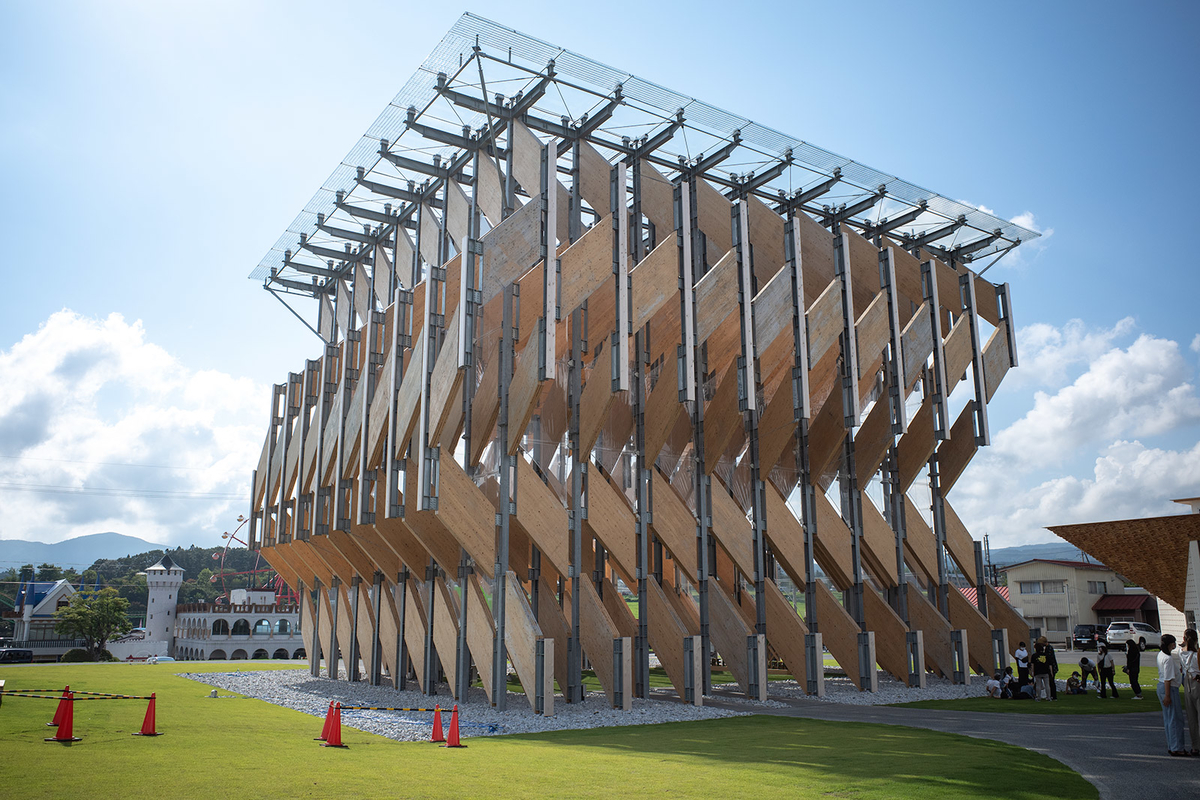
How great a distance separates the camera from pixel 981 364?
2681cm

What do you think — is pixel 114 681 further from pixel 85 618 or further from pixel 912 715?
pixel 85 618

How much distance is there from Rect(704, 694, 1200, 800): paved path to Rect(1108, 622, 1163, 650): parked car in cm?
2895

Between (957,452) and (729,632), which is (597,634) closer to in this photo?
(729,632)

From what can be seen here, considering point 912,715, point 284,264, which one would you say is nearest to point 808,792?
point 912,715

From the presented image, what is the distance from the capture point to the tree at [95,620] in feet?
203

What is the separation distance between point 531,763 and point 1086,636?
1966 inches

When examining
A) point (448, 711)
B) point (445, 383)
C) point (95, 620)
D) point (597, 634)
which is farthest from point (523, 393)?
point (95, 620)

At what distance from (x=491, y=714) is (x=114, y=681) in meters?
14.8

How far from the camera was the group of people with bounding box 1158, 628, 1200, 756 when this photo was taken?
421 inches

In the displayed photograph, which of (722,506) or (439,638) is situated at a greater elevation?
(722,506)

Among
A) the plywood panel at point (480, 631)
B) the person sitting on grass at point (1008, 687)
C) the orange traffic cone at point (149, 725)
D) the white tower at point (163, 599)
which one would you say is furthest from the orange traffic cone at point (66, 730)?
the white tower at point (163, 599)

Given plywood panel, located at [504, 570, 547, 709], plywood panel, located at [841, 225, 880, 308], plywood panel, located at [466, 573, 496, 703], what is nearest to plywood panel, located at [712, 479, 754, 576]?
plywood panel, located at [504, 570, 547, 709]

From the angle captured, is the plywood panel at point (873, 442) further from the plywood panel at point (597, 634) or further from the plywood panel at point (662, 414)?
the plywood panel at point (597, 634)

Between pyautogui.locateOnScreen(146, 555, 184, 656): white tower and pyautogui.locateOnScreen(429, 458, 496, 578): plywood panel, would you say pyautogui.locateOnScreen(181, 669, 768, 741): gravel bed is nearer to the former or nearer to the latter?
pyautogui.locateOnScreen(429, 458, 496, 578): plywood panel
